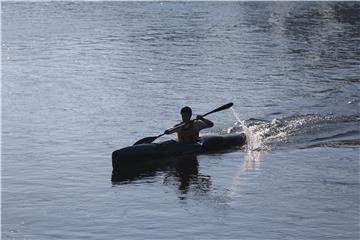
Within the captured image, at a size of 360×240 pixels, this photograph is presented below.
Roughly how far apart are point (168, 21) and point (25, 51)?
21.9 m

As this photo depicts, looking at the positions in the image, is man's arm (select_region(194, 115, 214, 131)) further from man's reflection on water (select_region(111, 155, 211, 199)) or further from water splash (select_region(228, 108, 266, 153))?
water splash (select_region(228, 108, 266, 153))

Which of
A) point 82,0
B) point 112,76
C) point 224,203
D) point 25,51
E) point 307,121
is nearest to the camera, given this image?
point 224,203

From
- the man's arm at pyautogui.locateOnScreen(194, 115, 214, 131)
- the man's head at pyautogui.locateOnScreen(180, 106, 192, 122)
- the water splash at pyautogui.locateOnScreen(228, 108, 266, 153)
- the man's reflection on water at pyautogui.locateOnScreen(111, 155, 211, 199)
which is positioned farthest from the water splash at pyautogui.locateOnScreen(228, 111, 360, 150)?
the man's reflection on water at pyautogui.locateOnScreen(111, 155, 211, 199)

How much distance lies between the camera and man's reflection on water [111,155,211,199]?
19.1m

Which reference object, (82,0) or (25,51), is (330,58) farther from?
(82,0)

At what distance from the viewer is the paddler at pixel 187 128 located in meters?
21.7

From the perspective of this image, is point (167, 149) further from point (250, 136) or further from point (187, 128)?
point (250, 136)

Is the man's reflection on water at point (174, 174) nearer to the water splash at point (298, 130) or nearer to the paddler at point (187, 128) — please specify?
the paddler at point (187, 128)

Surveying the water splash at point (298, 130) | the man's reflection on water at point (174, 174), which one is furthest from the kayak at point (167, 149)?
the water splash at point (298, 130)

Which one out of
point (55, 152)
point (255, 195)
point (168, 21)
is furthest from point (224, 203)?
point (168, 21)

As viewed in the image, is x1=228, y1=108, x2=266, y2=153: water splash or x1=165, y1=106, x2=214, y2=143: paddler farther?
x1=228, y1=108, x2=266, y2=153: water splash

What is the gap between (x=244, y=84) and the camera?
34.2 m

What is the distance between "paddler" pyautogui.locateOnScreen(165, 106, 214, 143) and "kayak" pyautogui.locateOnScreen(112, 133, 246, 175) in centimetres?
21

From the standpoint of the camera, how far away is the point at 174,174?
20172 millimetres
